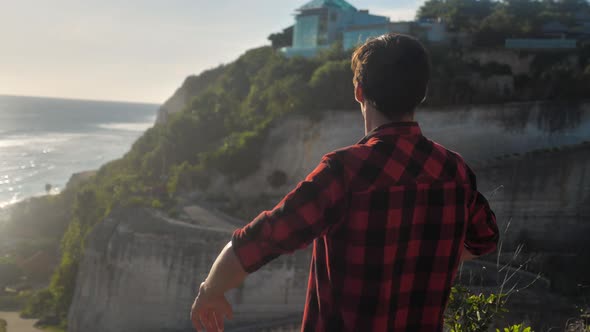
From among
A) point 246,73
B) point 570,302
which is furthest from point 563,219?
point 246,73

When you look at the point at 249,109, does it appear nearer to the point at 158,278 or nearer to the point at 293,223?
the point at 158,278

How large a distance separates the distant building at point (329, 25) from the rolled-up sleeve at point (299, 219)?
27.1 metres

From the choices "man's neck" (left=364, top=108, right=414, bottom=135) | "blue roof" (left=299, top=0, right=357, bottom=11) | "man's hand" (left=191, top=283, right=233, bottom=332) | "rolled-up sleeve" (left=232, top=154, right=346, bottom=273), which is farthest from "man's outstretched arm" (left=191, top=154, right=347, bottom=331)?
"blue roof" (left=299, top=0, right=357, bottom=11)

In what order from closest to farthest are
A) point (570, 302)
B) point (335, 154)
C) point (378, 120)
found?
point (335, 154)
point (378, 120)
point (570, 302)

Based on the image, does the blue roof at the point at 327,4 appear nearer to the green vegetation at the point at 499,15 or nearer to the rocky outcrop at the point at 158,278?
the green vegetation at the point at 499,15

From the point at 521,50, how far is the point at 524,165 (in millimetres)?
7933

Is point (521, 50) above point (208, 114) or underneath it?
above

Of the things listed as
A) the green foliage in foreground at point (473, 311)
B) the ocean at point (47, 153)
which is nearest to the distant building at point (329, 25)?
the green foliage in foreground at point (473, 311)

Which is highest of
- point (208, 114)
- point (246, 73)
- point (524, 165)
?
point (246, 73)

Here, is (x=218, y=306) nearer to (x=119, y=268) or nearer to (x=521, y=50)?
(x=119, y=268)

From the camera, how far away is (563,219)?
20.4m

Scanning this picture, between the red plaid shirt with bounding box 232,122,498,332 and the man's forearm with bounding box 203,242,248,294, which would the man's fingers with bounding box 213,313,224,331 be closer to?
the man's forearm with bounding box 203,242,248,294

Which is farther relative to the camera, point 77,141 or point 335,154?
point 77,141

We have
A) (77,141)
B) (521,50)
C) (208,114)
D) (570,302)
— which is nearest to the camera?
(570,302)
